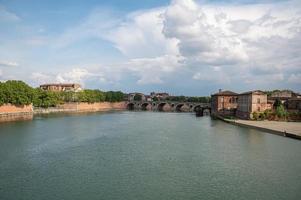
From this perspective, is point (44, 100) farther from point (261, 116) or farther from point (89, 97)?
point (261, 116)

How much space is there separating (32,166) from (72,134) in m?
17.3

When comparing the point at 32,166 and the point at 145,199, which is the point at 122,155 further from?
the point at 145,199

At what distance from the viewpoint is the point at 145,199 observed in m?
16.2

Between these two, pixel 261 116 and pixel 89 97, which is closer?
pixel 261 116

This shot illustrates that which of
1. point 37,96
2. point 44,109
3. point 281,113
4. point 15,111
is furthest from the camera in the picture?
point 44,109

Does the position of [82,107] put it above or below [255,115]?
above

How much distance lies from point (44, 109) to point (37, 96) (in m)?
3.69

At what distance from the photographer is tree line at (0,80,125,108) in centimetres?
6731

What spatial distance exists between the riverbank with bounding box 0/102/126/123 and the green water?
31.2m

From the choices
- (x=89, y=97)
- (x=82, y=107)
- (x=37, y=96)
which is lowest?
(x=82, y=107)

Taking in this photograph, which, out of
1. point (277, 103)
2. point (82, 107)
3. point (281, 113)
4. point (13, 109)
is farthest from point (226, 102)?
point (82, 107)

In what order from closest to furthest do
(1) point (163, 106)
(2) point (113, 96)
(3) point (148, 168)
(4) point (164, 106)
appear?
(3) point (148, 168), (2) point (113, 96), (1) point (163, 106), (4) point (164, 106)

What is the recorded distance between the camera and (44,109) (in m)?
83.2

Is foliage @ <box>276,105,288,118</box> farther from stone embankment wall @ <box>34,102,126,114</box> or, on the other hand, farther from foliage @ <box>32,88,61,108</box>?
foliage @ <box>32,88,61,108</box>
